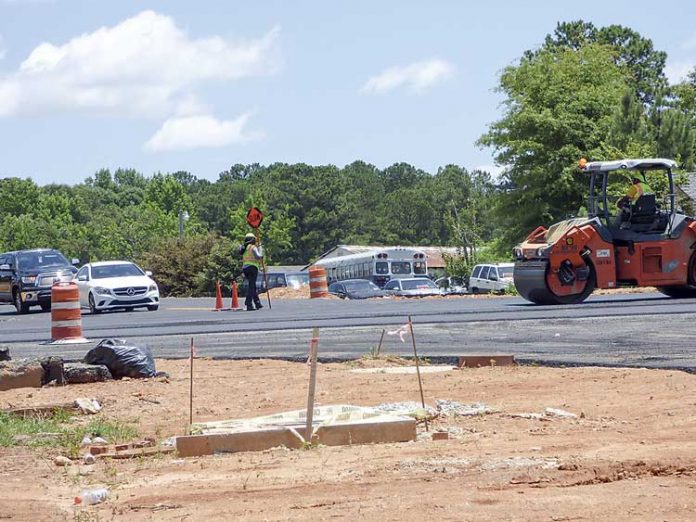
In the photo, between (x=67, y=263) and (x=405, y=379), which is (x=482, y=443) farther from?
(x=67, y=263)

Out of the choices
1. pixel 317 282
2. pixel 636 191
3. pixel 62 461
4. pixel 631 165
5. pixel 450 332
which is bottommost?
pixel 62 461

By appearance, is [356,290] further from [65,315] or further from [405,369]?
[405,369]

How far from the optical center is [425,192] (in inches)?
5320

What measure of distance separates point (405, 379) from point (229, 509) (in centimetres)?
725

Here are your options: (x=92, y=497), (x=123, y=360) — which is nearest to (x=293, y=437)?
(x=92, y=497)

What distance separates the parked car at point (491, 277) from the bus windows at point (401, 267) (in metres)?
8.64

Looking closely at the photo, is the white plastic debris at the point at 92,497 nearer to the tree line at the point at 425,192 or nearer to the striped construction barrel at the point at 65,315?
the striped construction barrel at the point at 65,315

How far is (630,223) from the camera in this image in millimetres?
24672

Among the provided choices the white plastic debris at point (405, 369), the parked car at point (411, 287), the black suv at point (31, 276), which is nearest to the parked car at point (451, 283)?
the parked car at point (411, 287)

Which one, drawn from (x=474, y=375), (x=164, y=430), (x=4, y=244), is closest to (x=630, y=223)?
(x=474, y=375)

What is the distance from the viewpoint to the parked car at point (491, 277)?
161 ft

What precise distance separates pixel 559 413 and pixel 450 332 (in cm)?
851

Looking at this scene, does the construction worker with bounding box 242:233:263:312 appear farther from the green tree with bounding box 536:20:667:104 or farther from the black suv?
the green tree with bounding box 536:20:667:104

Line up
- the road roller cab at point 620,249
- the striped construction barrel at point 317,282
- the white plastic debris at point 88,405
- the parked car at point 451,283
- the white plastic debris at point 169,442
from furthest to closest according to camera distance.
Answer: the parked car at point 451,283 < the striped construction barrel at point 317,282 < the road roller cab at point 620,249 < the white plastic debris at point 88,405 < the white plastic debris at point 169,442
